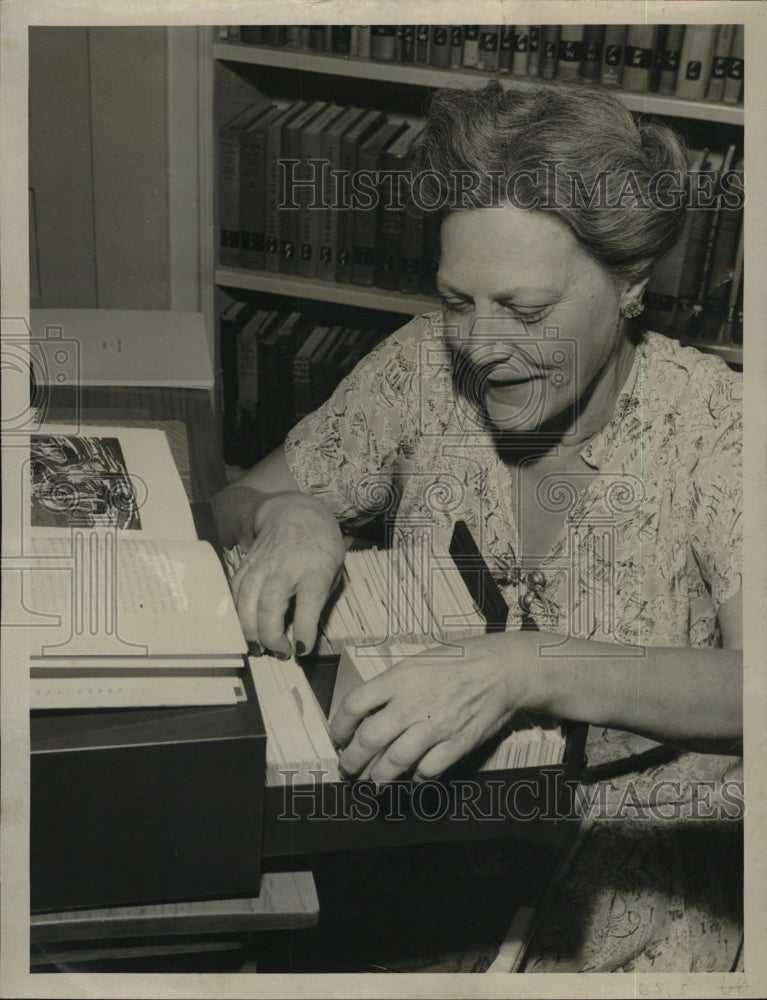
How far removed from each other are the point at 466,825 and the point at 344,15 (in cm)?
84

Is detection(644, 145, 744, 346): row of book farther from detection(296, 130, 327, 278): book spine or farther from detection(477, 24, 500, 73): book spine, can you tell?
detection(296, 130, 327, 278): book spine

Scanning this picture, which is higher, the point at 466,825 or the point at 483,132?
the point at 483,132

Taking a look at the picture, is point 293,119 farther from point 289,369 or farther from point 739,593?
point 739,593

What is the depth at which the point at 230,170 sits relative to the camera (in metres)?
1.41

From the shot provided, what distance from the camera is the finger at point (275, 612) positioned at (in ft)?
2.70

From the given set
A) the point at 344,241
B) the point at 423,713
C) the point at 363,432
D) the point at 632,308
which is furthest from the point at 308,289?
the point at 423,713

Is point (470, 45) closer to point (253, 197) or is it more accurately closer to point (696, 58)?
point (696, 58)

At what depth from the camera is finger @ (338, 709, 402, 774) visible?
0.74m

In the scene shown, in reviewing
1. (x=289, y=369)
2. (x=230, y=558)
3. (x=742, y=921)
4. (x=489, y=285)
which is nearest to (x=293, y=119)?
(x=289, y=369)

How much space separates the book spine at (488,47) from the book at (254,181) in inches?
16.0

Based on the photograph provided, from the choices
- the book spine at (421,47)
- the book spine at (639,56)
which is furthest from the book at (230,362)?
the book spine at (639,56)

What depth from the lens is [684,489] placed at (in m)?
1.12

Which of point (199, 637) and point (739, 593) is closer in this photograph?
point (199, 637)

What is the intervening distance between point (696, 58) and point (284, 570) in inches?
30.7
